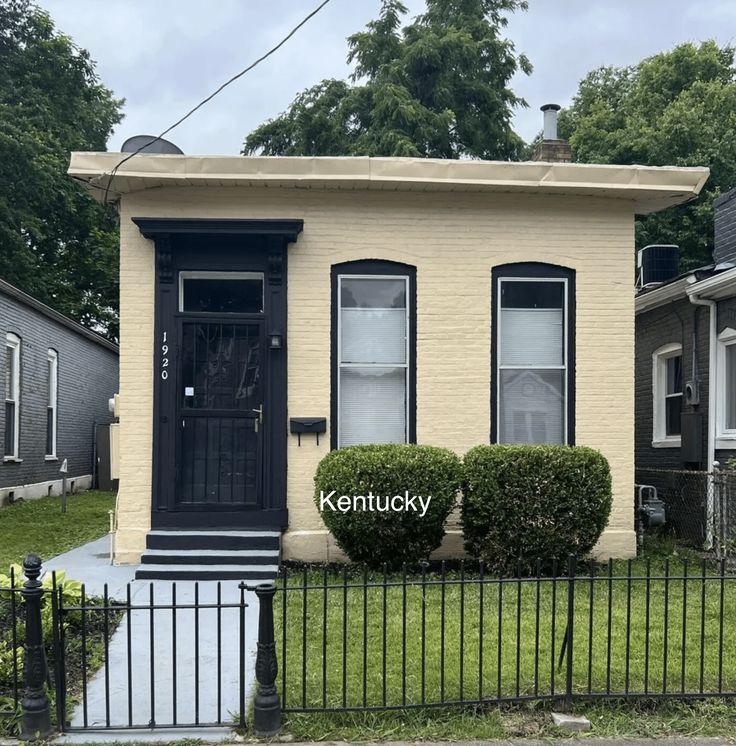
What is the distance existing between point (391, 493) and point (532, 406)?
2297 millimetres

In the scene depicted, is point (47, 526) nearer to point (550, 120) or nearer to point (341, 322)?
point (341, 322)

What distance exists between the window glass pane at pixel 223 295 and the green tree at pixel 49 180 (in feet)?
50.5

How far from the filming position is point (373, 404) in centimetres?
852

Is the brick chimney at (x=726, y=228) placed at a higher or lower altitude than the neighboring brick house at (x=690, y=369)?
higher

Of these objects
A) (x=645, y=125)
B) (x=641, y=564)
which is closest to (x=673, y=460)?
(x=641, y=564)

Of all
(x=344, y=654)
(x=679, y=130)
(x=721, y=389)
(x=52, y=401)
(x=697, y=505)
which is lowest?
(x=344, y=654)

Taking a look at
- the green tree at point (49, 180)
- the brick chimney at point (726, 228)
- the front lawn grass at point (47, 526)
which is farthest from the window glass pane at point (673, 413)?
the green tree at point (49, 180)

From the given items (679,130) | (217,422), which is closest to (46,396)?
(217,422)

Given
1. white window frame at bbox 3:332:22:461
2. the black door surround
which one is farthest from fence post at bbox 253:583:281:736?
white window frame at bbox 3:332:22:461

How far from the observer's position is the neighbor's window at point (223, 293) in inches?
332

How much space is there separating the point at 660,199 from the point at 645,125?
56.9 ft

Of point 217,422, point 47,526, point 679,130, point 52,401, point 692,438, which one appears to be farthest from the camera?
point 679,130

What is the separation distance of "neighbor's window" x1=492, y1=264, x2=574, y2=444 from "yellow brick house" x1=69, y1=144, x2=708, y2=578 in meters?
0.02

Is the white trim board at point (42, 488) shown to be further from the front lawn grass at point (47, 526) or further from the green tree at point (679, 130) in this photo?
the green tree at point (679, 130)
